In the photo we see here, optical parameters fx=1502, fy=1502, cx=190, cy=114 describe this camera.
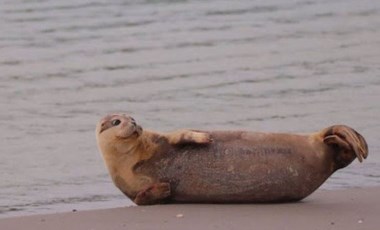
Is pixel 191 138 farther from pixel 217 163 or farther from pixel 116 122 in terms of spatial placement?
pixel 116 122

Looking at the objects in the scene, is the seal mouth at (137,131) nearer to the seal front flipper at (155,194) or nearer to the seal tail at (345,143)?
the seal front flipper at (155,194)

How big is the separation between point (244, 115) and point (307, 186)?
330 cm

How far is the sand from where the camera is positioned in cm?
696

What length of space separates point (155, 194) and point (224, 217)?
1.91ft

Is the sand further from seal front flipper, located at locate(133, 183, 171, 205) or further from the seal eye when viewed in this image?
the seal eye

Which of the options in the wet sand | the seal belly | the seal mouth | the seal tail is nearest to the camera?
the seal tail

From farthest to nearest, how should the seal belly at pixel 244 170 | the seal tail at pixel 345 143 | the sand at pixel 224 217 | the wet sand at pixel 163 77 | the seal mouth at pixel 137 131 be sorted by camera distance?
the wet sand at pixel 163 77 → the seal mouth at pixel 137 131 → the seal belly at pixel 244 170 → the seal tail at pixel 345 143 → the sand at pixel 224 217

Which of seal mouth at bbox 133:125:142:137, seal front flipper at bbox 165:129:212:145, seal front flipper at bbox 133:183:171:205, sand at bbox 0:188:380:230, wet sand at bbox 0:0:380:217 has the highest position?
wet sand at bbox 0:0:380:217

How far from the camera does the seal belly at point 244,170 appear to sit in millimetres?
7586

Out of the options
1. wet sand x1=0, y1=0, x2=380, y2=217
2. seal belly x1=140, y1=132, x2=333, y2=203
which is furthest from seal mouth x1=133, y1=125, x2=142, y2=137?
wet sand x1=0, y1=0, x2=380, y2=217

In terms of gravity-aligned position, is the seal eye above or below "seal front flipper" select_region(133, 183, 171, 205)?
above

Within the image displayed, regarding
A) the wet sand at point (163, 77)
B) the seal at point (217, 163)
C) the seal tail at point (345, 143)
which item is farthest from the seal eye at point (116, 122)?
the seal tail at point (345, 143)

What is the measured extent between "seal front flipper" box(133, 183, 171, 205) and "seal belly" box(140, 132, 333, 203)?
0.17ft

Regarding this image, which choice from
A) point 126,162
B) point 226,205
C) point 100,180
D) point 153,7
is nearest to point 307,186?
point 226,205
